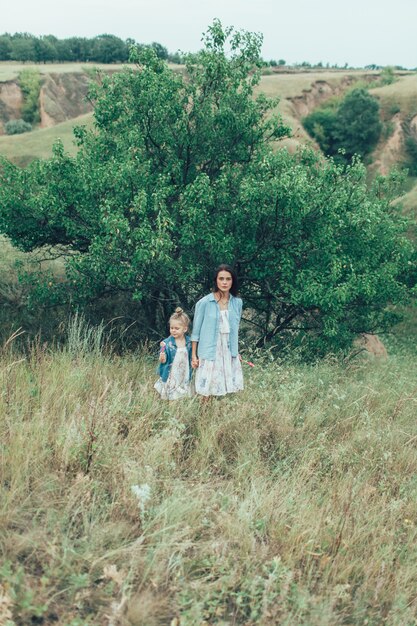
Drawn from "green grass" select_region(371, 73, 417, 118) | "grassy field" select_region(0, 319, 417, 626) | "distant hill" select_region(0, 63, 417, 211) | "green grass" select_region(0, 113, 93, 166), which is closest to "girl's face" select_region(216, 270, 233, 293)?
"grassy field" select_region(0, 319, 417, 626)

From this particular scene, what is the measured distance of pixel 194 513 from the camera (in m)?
3.43

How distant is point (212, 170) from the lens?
30.5 feet

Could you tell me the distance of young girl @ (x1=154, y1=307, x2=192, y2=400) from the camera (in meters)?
5.46

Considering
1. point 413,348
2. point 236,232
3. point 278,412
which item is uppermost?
point 236,232

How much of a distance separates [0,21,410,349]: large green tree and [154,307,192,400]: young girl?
6.88 feet

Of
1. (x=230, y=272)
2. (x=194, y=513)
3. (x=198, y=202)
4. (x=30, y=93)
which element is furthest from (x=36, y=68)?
(x=194, y=513)

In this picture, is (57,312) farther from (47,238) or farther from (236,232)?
(236,232)

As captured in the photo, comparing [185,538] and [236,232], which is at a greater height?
[236,232]

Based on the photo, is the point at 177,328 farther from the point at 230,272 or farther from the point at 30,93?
the point at 30,93

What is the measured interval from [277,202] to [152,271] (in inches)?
83.3

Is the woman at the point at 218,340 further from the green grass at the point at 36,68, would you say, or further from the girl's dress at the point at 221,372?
the green grass at the point at 36,68

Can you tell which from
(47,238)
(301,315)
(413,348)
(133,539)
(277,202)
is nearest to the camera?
(133,539)

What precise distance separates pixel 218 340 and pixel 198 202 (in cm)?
280

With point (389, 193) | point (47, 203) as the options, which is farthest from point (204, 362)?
point (389, 193)
